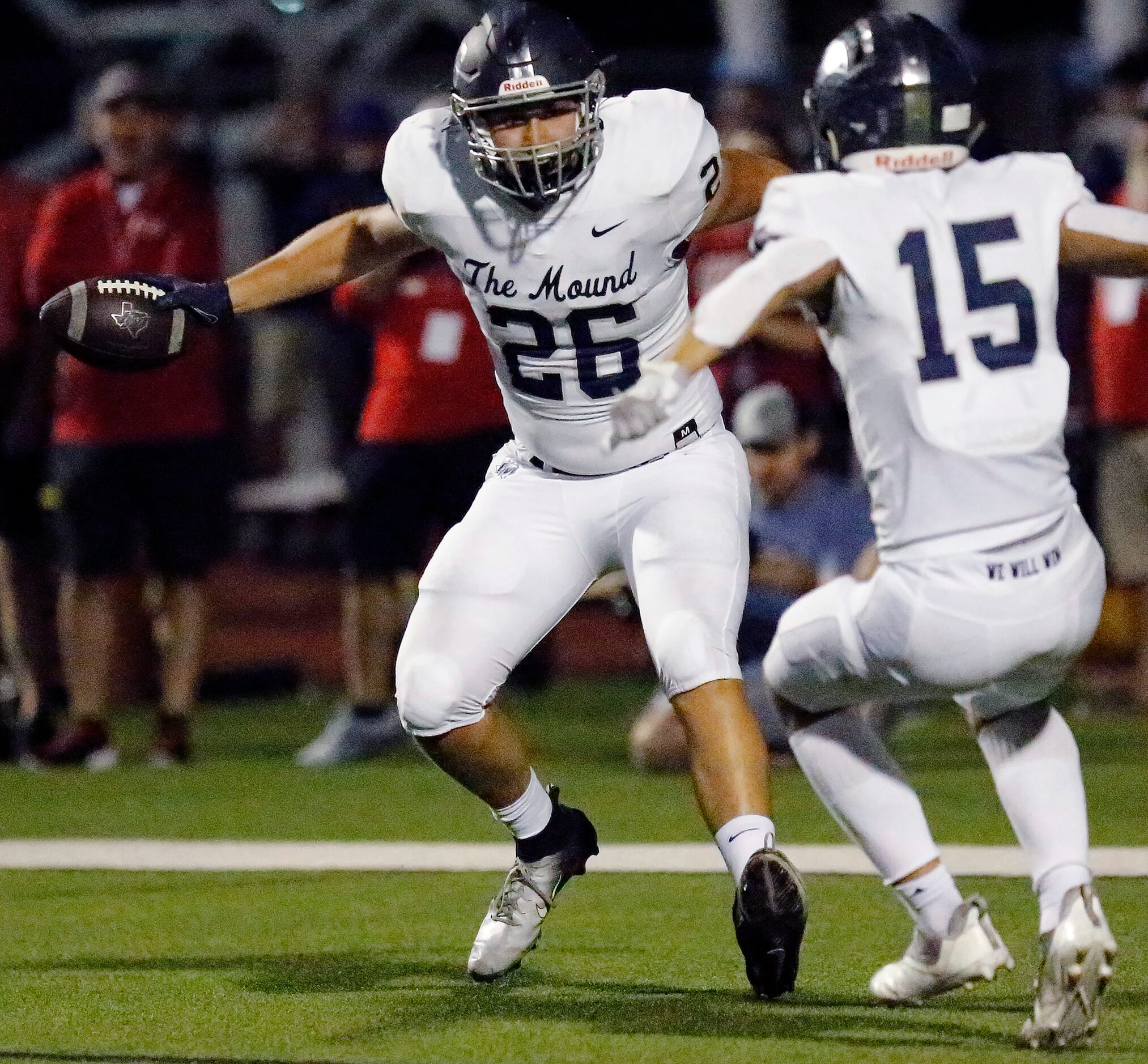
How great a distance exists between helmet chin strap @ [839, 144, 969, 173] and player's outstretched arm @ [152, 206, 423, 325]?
1027 mm

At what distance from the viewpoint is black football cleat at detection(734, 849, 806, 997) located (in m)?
3.65

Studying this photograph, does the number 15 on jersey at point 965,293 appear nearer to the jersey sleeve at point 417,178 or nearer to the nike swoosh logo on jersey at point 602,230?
the nike swoosh logo on jersey at point 602,230

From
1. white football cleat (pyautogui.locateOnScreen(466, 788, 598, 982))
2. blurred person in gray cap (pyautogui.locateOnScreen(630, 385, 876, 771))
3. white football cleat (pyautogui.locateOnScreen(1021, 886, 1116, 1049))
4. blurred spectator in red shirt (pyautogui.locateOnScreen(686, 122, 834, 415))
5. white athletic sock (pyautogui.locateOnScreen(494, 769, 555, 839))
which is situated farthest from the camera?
blurred spectator in red shirt (pyautogui.locateOnScreen(686, 122, 834, 415))

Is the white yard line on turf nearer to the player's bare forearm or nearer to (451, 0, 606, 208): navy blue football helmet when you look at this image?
the player's bare forearm

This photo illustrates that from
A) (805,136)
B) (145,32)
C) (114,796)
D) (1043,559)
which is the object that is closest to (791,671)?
(1043,559)

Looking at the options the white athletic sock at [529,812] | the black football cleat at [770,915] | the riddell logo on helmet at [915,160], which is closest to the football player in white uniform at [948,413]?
the riddell logo on helmet at [915,160]

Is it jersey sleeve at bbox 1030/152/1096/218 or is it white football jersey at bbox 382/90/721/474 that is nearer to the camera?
jersey sleeve at bbox 1030/152/1096/218

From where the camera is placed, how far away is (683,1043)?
3541mm

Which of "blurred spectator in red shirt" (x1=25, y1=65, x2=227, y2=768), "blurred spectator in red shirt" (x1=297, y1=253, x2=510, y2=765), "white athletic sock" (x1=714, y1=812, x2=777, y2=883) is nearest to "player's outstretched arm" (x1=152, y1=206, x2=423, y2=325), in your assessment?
"white athletic sock" (x1=714, y1=812, x2=777, y2=883)

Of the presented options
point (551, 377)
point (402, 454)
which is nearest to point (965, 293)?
point (551, 377)

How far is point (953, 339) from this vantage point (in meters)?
3.50

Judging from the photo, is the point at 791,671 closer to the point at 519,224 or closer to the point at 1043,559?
the point at 1043,559

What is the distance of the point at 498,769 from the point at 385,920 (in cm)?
68

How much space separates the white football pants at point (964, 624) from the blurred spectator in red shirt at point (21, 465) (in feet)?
13.7
